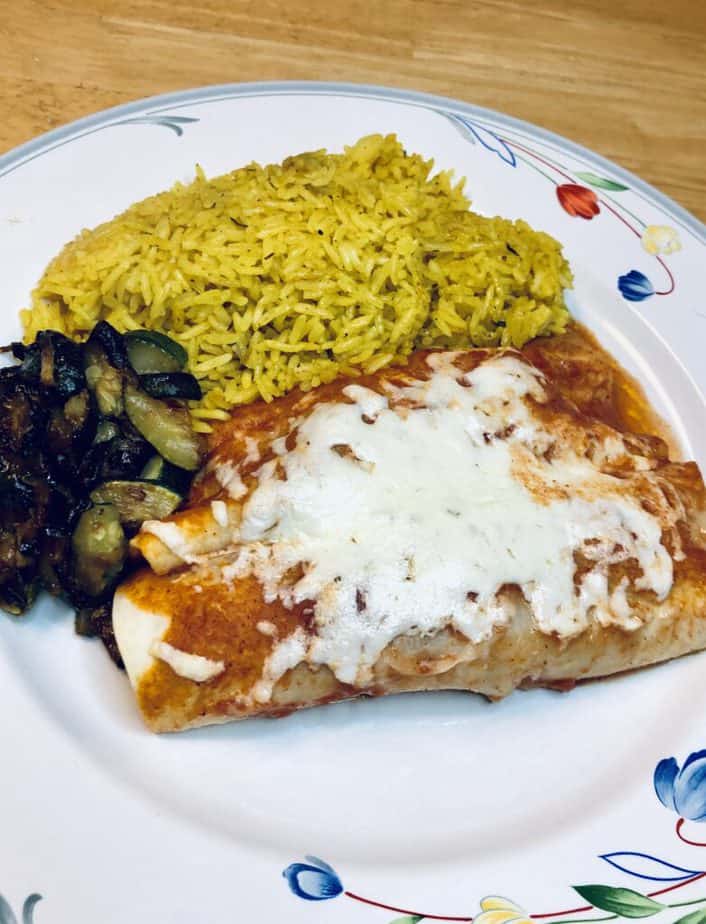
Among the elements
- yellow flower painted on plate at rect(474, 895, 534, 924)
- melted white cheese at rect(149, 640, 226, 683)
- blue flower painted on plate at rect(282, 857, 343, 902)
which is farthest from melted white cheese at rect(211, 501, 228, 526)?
yellow flower painted on plate at rect(474, 895, 534, 924)

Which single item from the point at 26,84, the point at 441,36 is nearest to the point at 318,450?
the point at 26,84

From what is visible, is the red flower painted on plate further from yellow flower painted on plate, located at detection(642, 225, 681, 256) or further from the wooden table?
the wooden table

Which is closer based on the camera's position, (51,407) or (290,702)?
(290,702)

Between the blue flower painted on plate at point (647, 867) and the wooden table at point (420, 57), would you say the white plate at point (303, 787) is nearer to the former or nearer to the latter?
the blue flower painted on plate at point (647, 867)

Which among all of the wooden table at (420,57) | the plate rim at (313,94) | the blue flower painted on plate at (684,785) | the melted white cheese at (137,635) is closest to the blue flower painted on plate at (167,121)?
the plate rim at (313,94)

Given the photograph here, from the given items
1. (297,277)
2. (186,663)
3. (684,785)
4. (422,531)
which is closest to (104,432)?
(186,663)

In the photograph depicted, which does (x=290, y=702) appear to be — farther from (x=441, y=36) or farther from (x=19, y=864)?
(x=441, y=36)
